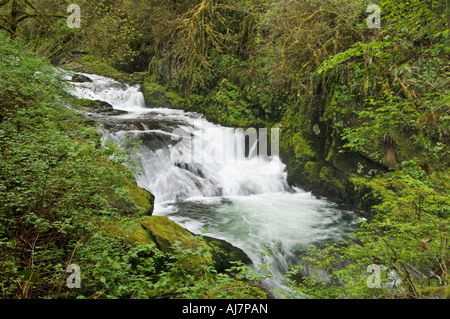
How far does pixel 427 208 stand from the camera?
3797 mm

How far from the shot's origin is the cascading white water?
20.7 feet

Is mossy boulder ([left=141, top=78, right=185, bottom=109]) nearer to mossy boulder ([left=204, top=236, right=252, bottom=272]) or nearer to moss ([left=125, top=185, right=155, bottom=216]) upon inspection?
moss ([left=125, top=185, right=155, bottom=216])

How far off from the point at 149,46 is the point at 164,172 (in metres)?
11.1

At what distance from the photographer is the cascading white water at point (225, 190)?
6320 millimetres

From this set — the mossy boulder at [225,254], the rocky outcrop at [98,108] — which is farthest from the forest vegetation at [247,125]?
the rocky outcrop at [98,108]

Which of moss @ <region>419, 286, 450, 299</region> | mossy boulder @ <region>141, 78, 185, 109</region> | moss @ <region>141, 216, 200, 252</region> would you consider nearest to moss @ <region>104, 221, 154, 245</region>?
moss @ <region>141, 216, 200, 252</region>

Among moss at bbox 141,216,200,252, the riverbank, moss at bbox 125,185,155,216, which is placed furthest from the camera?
moss at bbox 125,185,155,216

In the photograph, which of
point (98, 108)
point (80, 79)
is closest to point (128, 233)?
point (98, 108)

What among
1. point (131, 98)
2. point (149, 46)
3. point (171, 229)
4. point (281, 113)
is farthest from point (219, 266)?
point (149, 46)

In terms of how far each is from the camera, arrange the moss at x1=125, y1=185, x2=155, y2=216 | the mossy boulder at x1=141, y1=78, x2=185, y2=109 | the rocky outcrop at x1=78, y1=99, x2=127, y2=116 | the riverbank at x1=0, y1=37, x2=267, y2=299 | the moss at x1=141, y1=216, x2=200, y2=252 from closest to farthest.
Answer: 1. the riverbank at x1=0, y1=37, x2=267, y2=299
2. the moss at x1=141, y1=216, x2=200, y2=252
3. the moss at x1=125, y1=185, x2=155, y2=216
4. the rocky outcrop at x1=78, y1=99, x2=127, y2=116
5. the mossy boulder at x1=141, y1=78, x2=185, y2=109

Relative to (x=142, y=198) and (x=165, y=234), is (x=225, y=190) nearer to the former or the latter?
(x=142, y=198)

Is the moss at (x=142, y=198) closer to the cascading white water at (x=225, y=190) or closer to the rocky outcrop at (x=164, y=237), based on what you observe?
the rocky outcrop at (x=164, y=237)

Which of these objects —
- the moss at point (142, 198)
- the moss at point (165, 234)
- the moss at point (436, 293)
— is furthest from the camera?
the moss at point (142, 198)

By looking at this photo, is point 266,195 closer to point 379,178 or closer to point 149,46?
point 379,178
